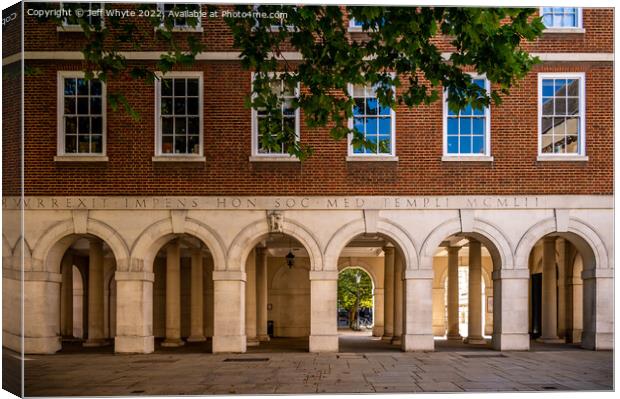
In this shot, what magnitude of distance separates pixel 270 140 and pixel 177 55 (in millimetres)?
2049

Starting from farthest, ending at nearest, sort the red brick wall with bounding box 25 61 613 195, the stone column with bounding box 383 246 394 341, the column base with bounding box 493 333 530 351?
the stone column with bounding box 383 246 394 341 → the column base with bounding box 493 333 530 351 → the red brick wall with bounding box 25 61 613 195

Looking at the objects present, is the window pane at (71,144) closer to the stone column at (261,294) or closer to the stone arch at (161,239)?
the stone arch at (161,239)

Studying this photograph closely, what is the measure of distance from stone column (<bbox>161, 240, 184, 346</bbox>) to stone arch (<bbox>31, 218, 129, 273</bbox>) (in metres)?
5.04

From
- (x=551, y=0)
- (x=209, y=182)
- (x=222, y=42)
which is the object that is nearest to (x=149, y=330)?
(x=209, y=182)

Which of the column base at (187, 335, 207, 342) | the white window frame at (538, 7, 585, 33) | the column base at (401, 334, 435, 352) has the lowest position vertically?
the column base at (187, 335, 207, 342)

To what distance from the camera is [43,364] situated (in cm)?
1046

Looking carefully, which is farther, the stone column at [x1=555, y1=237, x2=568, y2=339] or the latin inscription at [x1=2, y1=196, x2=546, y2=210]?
the stone column at [x1=555, y1=237, x2=568, y2=339]

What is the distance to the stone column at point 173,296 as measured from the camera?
20.2 metres

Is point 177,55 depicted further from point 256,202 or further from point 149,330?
point 149,330

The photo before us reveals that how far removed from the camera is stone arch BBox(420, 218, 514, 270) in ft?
51.9

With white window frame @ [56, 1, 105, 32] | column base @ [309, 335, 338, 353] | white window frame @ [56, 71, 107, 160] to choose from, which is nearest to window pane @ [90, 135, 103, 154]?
white window frame @ [56, 71, 107, 160]

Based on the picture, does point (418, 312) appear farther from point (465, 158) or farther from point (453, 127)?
point (453, 127)

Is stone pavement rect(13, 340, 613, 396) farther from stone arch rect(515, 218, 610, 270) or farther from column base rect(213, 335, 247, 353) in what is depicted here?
stone arch rect(515, 218, 610, 270)

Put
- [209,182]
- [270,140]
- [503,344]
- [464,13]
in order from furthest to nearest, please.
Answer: [503,344]
[209,182]
[270,140]
[464,13]
